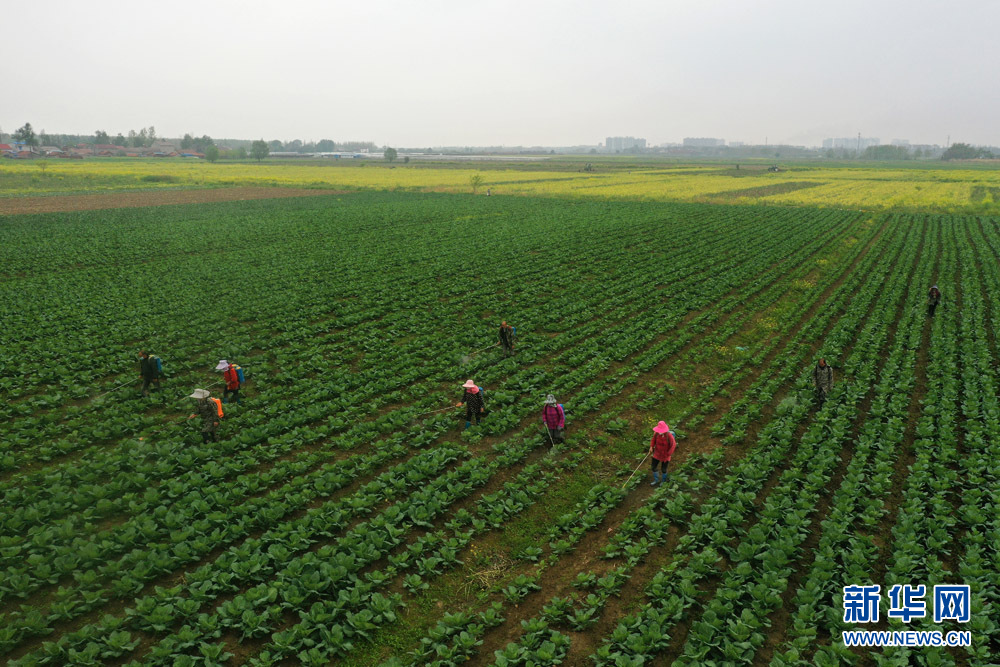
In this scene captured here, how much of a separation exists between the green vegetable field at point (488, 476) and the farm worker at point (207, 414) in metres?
0.34

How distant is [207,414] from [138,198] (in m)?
73.5

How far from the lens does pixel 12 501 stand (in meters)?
10.7

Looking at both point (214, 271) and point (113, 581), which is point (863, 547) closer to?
point (113, 581)

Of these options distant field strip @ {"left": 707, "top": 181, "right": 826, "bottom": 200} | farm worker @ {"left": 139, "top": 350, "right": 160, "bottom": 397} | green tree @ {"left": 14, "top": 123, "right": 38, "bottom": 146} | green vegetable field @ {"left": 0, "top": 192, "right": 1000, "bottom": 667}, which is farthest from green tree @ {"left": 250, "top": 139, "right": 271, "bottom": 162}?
farm worker @ {"left": 139, "top": 350, "right": 160, "bottom": 397}

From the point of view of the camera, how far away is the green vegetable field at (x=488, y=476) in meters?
7.93

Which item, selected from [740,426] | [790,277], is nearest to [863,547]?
[740,426]

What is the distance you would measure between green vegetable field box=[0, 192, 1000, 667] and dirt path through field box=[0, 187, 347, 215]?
41.6 meters

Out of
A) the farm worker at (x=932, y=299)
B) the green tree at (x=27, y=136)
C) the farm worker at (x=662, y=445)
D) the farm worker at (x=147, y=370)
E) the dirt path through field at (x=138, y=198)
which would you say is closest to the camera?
the farm worker at (x=662, y=445)

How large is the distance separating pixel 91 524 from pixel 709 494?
40.1 feet

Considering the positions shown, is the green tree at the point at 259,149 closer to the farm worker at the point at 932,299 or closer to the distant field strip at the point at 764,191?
the distant field strip at the point at 764,191

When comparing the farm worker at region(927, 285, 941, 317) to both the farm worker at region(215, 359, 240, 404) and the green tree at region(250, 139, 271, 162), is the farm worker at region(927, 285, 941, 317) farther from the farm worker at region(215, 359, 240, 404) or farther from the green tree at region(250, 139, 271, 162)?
the green tree at region(250, 139, 271, 162)

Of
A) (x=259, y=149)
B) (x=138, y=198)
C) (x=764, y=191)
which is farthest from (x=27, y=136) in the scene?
(x=764, y=191)

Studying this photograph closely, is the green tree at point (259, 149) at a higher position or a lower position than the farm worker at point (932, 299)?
higher

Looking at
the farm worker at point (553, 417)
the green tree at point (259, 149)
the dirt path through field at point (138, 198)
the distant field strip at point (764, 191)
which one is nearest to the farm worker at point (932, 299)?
the farm worker at point (553, 417)
